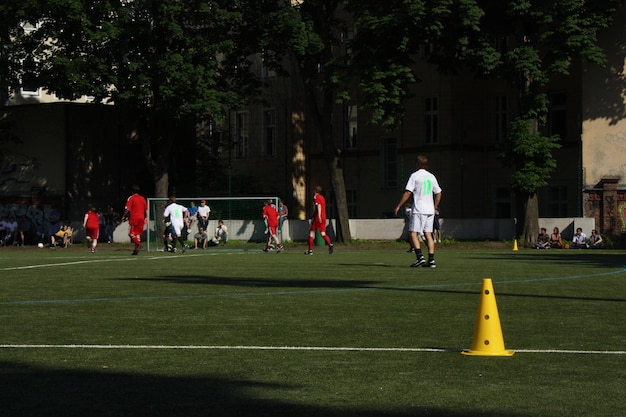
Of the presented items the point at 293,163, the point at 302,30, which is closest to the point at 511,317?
the point at 302,30

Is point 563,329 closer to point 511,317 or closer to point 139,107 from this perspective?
point 511,317

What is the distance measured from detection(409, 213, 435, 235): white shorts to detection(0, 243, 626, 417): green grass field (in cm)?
476

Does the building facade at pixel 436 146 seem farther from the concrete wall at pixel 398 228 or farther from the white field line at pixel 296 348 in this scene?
the white field line at pixel 296 348

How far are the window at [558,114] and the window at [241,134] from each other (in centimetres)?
1764

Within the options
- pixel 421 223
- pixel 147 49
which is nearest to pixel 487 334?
pixel 421 223

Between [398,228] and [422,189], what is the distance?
28807 millimetres

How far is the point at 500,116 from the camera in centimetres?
6053

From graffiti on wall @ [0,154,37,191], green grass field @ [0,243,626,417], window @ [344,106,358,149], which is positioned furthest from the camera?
window @ [344,106,358,149]

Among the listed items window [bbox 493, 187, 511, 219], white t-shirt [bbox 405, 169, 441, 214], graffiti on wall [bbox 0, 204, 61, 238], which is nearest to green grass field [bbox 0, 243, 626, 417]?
white t-shirt [bbox 405, 169, 441, 214]

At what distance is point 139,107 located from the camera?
5356cm

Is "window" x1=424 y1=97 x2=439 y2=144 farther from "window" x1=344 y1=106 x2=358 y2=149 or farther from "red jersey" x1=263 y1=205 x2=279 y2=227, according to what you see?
"red jersey" x1=263 y1=205 x2=279 y2=227

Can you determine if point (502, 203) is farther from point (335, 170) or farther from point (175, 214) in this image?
point (175, 214)

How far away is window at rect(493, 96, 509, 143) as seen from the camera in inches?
2373

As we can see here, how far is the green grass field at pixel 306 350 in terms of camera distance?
7836mm
